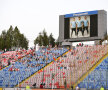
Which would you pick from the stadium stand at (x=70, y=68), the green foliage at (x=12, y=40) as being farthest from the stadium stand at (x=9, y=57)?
the green foliage at (x=12, y=40)

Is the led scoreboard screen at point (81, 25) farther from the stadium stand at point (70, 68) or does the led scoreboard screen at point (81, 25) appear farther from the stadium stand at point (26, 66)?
the stadium stand at point (70, 68)

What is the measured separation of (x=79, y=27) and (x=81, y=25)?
51 centimetres

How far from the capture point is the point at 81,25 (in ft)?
144

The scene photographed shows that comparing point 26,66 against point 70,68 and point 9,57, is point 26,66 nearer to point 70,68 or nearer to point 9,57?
point 70,68

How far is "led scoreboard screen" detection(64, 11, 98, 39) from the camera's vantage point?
43.3 m

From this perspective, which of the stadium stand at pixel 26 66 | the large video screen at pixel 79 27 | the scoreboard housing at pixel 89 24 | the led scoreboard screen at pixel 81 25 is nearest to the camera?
the stadium stand at pixel 26 66

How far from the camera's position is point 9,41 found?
71625 millimetres

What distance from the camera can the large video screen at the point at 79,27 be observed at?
143 feet

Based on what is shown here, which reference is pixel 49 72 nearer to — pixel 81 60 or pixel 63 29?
pixel 81 60

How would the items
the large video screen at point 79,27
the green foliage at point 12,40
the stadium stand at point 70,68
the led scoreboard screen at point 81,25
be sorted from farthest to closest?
1. the green foliage at point 12,40
2. the large video screen at point 79,27
3. the led scoreboard screen at point 81,25
4. the stadium stand at point 70,68

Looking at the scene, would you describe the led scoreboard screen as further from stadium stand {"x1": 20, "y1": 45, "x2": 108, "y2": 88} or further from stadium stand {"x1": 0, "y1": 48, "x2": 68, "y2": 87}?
stadium stand {"x1": 20, "y1": 45, "x2": 108, "y2": 88}

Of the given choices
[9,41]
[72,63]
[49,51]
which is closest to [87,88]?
[72,63]

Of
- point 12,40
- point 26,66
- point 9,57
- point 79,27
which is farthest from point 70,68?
point 12,40

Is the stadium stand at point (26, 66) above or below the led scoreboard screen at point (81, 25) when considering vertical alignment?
below
